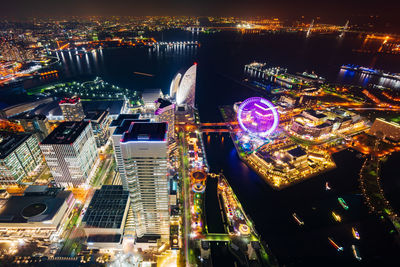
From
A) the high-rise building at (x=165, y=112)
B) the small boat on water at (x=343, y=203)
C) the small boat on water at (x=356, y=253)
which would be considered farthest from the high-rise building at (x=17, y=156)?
the small boat on water at (x=343, y=203)

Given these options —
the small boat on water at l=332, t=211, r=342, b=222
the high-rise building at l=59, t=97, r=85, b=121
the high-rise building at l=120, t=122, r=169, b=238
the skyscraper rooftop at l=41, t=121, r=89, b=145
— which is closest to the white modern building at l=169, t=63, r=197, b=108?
the high-rise building at l=59, t=97, r=85, b=121

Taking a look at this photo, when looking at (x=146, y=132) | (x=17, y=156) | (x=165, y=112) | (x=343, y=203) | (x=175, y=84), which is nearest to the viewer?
(x=146, y=132)

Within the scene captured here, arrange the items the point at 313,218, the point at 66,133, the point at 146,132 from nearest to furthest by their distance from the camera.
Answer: the point at 146,132 → the point at 313,218 → the point at 66,133

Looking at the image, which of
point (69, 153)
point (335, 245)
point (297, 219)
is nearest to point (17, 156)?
point (69, 153)

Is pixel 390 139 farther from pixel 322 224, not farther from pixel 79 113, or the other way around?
pixel 79 113

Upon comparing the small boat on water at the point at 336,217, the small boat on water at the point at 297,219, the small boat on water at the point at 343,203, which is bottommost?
the small boat on water at the point at 297,219

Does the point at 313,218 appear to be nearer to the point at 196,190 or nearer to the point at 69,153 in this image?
the point at 196,190

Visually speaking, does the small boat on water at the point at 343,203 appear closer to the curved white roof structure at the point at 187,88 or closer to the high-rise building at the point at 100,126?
the curved white roof structure at the point at 187,88
